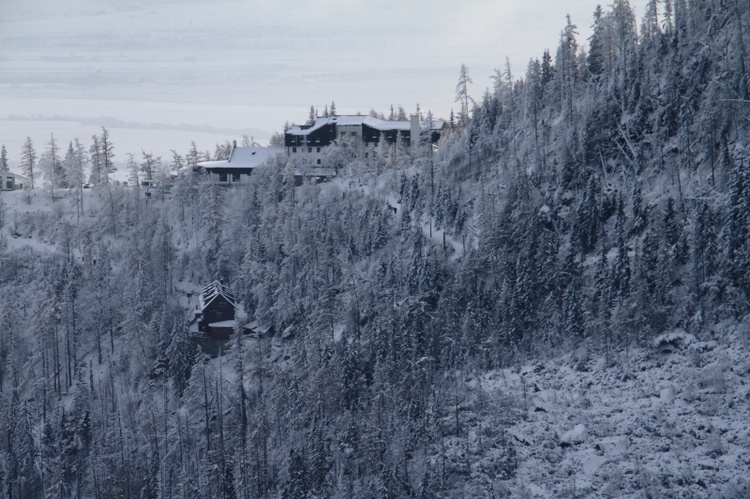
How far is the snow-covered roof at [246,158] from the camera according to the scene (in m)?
111

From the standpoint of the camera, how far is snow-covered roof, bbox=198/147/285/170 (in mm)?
110812

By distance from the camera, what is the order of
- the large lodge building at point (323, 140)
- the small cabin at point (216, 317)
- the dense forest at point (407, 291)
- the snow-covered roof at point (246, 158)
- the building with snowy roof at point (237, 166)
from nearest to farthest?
the dense forest at point (407, 291), the small cabin at point (216, 317), the building with snowy roof at point (237, 166), the large lodge building at point (323, 140), the snow-covered roof at point (246, 158)

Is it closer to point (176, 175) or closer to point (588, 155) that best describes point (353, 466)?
point (588, 155)

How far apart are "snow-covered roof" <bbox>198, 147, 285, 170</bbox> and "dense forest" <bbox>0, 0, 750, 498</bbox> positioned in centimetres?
788

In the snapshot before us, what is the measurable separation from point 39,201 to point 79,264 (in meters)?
24.4

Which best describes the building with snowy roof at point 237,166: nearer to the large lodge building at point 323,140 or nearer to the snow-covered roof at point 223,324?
the large lodge building at point 323,140

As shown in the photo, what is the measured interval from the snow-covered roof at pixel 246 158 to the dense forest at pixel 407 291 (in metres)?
7.88

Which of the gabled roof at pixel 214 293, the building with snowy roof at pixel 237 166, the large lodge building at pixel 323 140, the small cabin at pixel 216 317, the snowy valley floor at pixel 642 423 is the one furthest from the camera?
the large lodge building at pixel 323 140

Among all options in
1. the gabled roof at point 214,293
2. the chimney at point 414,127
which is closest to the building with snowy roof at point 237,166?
the chimney at point 414,127

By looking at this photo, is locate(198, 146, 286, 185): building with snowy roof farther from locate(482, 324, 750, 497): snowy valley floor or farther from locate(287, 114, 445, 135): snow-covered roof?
locate(482, 324, 750, 497): snowy valley floor

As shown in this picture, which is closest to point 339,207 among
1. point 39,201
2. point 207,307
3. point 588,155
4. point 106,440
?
point 207,307

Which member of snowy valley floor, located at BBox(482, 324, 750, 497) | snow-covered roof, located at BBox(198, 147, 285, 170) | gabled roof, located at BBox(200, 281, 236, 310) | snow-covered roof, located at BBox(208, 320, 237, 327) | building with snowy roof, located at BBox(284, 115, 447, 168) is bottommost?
Result: snowy valley floor, located at BBox(482, 324, 750, 497)

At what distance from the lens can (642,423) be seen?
48781 millimetres

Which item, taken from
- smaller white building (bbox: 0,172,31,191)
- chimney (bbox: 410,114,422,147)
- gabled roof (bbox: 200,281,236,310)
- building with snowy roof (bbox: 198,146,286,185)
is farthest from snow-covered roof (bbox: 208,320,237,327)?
smaller white building (bbox: 0,172,31,191)
